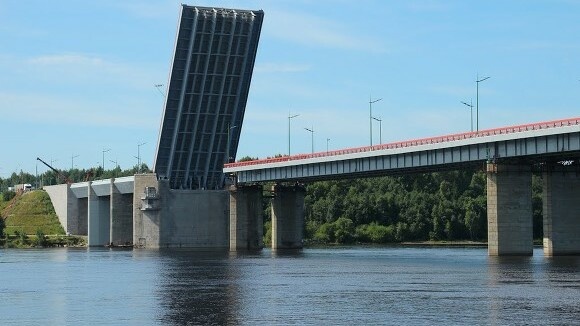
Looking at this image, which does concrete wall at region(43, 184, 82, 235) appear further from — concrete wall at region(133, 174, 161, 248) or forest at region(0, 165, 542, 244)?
concrete wall at region(133, 174, 161, 248)

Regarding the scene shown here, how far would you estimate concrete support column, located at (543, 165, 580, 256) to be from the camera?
7975 cm

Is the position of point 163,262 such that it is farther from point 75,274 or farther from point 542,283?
point 542,283

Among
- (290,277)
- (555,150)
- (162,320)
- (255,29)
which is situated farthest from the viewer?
(255,29)

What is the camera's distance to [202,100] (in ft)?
333

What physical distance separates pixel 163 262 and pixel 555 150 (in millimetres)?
26505

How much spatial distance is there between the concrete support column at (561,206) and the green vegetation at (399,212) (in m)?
50.9

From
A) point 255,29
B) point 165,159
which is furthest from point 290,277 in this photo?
Answer: point 165,159

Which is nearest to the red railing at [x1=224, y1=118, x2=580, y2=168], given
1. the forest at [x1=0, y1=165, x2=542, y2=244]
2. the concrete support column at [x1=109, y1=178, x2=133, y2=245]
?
the concrete support column at [x1=109, y1=178, x2=133, y2=245]

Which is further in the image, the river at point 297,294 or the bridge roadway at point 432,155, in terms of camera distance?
the bridge roadway at point 432,155

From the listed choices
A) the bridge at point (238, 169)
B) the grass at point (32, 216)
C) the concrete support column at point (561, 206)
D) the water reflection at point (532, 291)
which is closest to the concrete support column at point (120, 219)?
the bridge at point (238, 169)

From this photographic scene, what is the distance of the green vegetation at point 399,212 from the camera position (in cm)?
13762

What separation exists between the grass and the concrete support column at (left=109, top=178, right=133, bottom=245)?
19.0 meters

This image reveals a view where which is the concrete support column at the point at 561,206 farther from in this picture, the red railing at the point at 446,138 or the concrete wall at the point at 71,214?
the concrete wall at the point at 71,214

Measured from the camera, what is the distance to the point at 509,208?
75.5 metres
